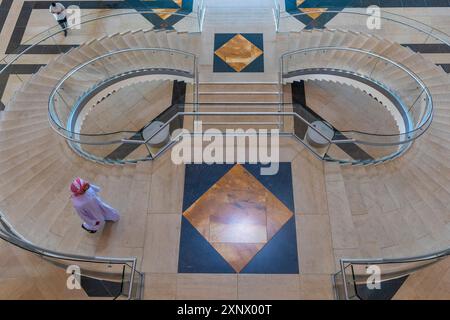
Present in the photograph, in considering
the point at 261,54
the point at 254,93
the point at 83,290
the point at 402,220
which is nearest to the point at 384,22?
the point at 261,54

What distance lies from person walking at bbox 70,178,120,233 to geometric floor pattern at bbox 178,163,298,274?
111cm

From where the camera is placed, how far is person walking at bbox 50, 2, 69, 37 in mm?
9508

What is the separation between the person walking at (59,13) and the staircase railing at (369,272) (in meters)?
8.95

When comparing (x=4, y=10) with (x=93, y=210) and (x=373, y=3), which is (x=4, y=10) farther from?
(x=373, y=3)

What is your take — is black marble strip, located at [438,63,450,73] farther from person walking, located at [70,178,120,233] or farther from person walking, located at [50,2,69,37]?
person walking, located at [50,2,69,37]

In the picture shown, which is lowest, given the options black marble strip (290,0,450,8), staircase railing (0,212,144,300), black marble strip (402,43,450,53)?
staircase railing (0,212,144,300)

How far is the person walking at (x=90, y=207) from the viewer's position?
5.11 m

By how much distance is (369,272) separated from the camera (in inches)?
191

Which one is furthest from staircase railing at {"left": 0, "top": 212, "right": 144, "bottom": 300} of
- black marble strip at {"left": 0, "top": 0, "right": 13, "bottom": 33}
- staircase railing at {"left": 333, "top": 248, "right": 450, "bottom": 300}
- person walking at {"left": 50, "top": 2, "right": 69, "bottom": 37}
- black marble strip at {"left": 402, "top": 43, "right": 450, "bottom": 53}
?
black marble strip at {"left": 402, "top": 43, "right": 450, "bottom": 53}

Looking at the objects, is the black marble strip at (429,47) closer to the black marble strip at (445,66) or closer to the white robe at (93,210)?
the black marble strip at (445,66)

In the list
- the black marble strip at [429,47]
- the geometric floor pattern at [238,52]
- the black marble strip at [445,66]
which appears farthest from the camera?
the black marble strip at [429,47]

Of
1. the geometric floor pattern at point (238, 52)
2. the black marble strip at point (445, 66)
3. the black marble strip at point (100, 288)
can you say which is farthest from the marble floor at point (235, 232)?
the black marble strip at point (445, 66)

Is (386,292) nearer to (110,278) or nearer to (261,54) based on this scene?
(110,278)

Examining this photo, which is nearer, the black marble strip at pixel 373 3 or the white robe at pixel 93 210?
the white robe at pixel 93 210
